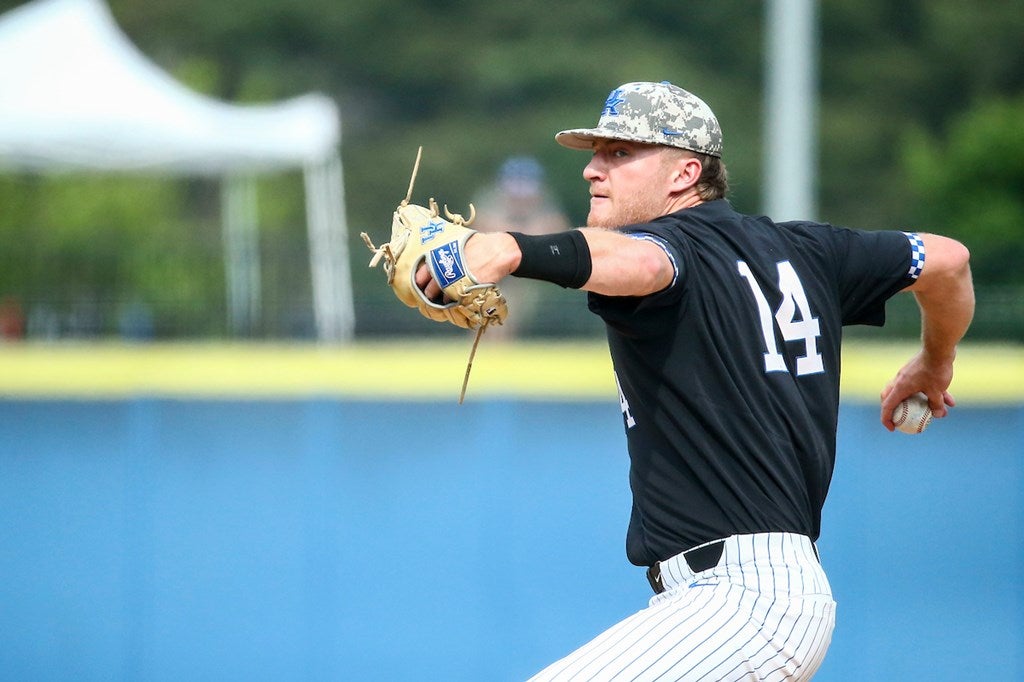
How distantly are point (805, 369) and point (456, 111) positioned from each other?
21.8 metres

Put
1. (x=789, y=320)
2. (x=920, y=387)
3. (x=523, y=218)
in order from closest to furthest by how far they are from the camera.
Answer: (x=789, y=320)
(x=920, y=387)
(x=523, y=218)

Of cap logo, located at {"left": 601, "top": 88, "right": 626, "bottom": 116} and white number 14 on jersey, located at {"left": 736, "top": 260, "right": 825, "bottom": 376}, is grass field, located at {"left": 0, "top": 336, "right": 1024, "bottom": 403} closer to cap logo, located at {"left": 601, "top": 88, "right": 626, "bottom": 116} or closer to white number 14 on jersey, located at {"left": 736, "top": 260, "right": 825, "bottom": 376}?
white number 14 on jersey, located at {"left": 736, "top": 260, "right": 825, "bottom": 376}

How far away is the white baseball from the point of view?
341cm

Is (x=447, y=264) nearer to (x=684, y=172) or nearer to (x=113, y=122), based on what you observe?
(x=684, y=172)

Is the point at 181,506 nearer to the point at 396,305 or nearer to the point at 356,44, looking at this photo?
the point at 396,305

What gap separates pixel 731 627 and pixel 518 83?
70.2 feet

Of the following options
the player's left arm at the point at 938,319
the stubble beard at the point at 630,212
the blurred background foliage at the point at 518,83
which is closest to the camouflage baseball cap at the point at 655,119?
the stubble beard at the point at 630,212

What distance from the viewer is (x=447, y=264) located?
2383 mm

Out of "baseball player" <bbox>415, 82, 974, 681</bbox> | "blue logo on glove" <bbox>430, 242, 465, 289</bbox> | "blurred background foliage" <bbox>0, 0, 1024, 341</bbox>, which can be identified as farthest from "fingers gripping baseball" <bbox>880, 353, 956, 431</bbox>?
"blurred background foliage" <bbox>0, 0, 1024, 341</bbox>

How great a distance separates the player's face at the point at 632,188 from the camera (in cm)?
290

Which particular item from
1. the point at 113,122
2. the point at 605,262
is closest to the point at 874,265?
the point at 605,262

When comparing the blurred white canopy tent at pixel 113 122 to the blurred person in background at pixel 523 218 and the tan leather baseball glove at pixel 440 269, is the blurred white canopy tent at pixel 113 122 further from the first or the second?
the tan leather baseball glove at pixel 440 269

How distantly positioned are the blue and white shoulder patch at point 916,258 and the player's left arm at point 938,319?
0.01m

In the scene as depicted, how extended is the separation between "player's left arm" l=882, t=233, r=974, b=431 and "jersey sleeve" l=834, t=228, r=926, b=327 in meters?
0.04
